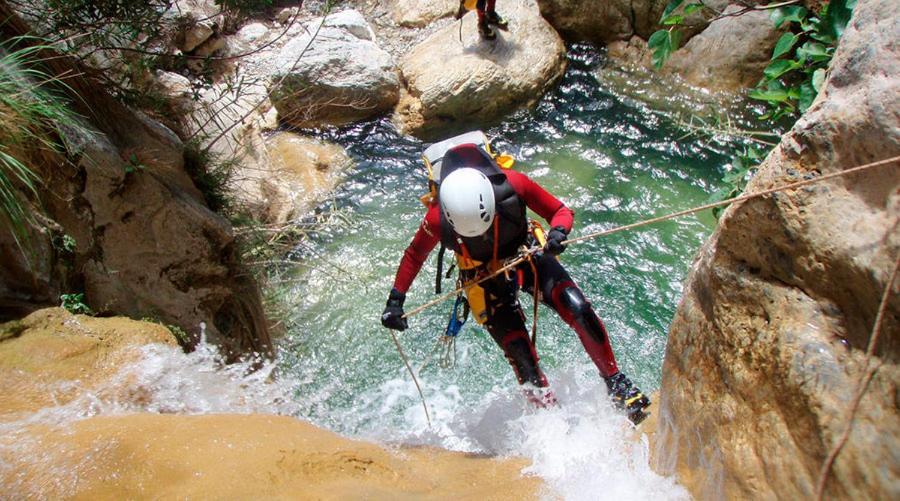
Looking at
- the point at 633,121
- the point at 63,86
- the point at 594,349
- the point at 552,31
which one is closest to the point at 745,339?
the point at 594,349

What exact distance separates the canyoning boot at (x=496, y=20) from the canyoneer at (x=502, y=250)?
4839mm

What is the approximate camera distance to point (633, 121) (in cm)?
746

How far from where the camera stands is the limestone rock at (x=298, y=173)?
21.0ft

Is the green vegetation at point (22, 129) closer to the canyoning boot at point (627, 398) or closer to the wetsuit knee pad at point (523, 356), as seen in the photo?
the wetsuit knee pad at point (523, 356)

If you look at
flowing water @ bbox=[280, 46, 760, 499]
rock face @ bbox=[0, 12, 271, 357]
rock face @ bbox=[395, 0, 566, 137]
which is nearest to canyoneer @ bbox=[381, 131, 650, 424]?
flowing water @ bbox=[280, 46, 760, 499]

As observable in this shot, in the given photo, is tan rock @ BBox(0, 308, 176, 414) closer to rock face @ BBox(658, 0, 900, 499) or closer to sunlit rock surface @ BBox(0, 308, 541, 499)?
sunlit rock surface @ BBox(0, 308, 541, 499)

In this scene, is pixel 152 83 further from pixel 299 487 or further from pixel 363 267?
pixel 299 487

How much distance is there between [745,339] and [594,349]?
1520 millimetres

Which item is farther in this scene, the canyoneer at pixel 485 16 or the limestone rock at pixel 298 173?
the canyoneer at pixel 485 16

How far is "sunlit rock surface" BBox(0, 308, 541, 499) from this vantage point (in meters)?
2.29

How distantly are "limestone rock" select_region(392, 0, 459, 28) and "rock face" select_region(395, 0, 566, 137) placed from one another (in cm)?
117

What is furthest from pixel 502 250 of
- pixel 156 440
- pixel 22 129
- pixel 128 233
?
pixel 22 129

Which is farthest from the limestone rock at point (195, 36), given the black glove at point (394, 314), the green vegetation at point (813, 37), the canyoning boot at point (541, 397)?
the green vegetation at point (813, 37)

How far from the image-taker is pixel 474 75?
299 inches
